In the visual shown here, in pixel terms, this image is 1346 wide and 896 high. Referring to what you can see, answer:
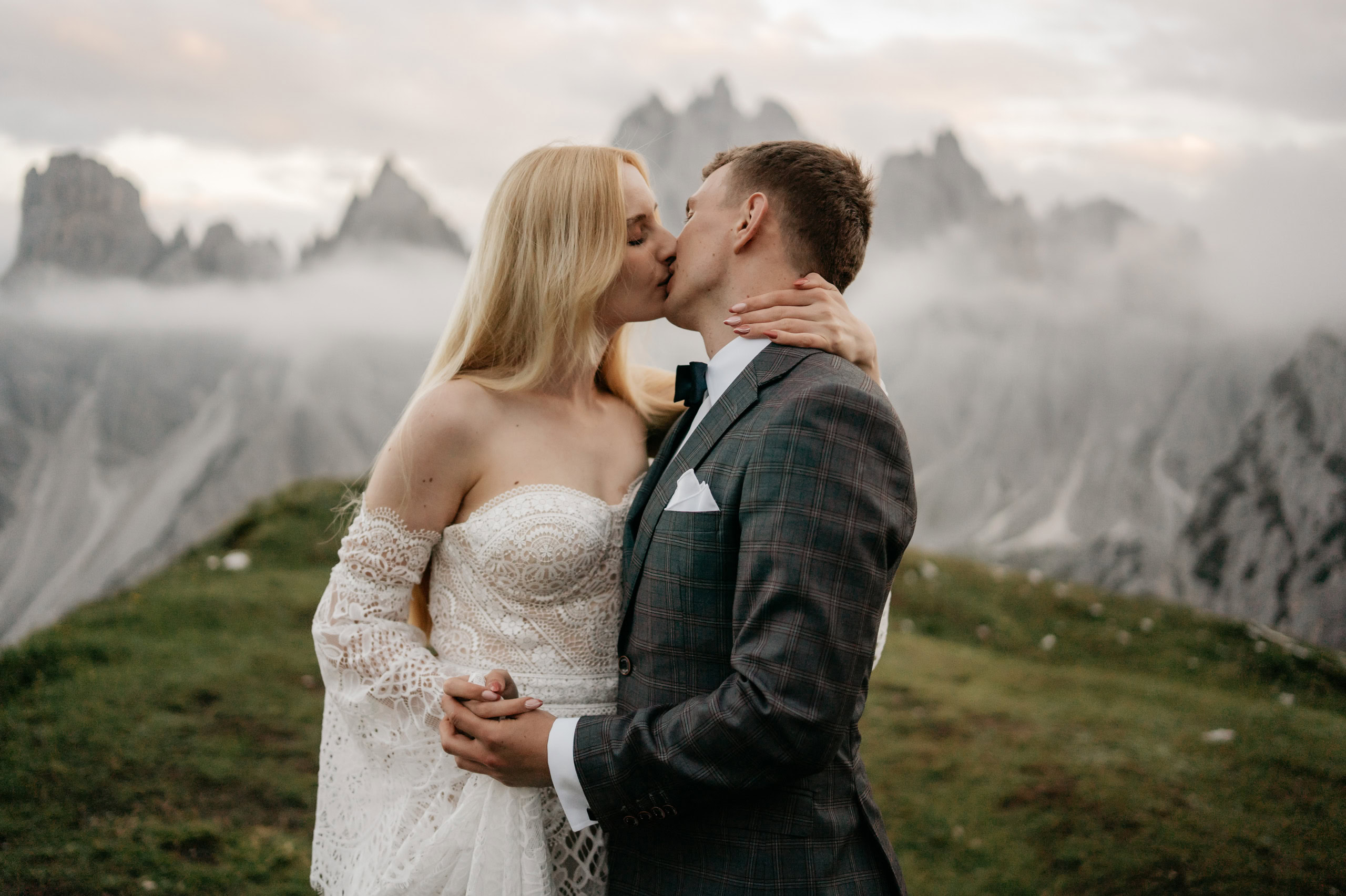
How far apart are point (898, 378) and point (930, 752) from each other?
50.9 meters

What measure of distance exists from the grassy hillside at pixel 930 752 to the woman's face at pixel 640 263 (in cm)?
283

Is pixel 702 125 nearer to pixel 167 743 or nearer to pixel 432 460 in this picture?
pixel 167 743

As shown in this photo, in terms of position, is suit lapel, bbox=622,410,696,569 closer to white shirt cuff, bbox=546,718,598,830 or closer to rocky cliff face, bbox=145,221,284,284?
white shirt cuff, bbox=546,718,598,830

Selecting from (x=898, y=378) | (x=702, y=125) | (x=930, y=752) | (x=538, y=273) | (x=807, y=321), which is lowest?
(x=898, y=378)

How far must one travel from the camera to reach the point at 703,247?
2.58m

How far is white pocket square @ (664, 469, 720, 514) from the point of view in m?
2.04

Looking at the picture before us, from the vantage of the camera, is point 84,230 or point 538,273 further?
point 84,230

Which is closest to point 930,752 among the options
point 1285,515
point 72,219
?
point 1285,515

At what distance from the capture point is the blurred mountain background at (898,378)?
23.8 m

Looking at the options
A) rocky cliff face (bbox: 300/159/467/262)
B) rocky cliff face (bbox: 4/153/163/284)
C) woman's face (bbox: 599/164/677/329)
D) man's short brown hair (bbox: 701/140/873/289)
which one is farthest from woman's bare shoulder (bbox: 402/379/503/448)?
rocky cliff face (bbox: 300/159/467/262)

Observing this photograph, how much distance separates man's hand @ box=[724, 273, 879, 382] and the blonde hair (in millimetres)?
599

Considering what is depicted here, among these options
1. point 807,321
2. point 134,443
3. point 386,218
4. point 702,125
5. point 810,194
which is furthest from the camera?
point 386,218

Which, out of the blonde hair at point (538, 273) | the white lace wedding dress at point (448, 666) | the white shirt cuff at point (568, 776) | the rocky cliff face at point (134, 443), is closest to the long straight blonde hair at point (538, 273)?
the blonde hair at point (538, 273)

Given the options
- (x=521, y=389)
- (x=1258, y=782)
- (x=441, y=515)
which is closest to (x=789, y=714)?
(x=441, y=515)
